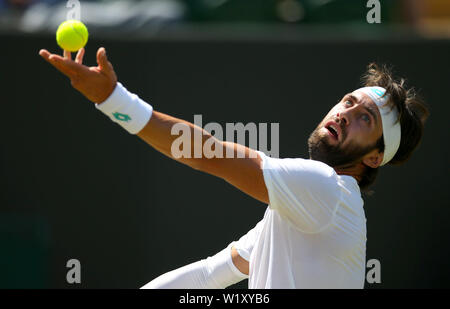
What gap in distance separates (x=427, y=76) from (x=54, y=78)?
3.11 metres

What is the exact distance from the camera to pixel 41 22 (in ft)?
21.0

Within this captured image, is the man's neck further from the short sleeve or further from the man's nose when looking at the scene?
the short sleeve

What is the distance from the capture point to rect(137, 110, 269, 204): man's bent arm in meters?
2.42

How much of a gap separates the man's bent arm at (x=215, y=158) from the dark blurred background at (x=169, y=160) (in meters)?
3.17

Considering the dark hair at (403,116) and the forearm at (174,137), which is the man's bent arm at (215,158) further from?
the dark hair at (403,116)

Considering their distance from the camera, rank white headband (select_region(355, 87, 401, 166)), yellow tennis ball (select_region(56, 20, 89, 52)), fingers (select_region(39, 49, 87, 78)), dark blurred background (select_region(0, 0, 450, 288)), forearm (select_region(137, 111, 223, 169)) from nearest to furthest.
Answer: fingers (select_region(39, 49, 87, 78)) → forearm (select_region(137, 111, 223, 169)) → yellow tennis ball (select_region(56, 20, 89, 52)) → white headband (select_region(355, 87, 401, 166)) → dark blurred background (select_region(0, 0, 450, 288))

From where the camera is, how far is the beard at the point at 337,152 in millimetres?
2902

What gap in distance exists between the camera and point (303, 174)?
2.50 meters

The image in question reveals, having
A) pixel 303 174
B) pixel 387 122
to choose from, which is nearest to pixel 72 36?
pixel 303 174

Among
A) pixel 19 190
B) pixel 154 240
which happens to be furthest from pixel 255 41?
pixel 19 190

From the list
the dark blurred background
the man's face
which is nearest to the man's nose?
the man's face
